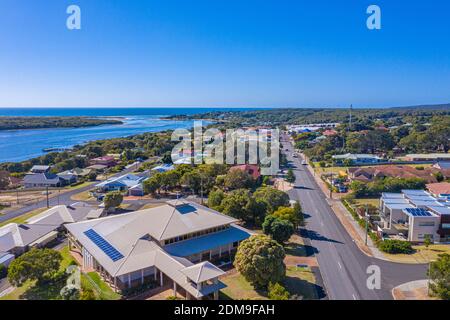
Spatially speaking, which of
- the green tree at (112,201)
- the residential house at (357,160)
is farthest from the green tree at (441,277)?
→ the residential house at (357,160)

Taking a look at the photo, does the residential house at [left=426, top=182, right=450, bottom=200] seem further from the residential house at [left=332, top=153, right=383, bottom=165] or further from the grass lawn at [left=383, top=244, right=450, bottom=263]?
the residential house at [left=332, top=153, right=383, bottom=165]

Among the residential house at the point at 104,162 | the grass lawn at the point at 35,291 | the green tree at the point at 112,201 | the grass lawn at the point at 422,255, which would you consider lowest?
the grass lawn at the point at 35,291

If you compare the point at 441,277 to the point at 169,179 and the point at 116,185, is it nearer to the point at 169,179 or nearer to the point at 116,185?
the point at 169,179

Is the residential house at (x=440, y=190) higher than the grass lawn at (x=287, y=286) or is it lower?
higher

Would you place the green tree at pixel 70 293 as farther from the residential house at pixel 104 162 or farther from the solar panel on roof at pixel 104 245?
the residential house at pixel 104 162

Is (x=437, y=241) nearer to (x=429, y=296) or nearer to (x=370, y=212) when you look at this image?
(x=370, y=212)

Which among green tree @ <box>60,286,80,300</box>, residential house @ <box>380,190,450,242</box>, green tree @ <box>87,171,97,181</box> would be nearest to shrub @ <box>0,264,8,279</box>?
green tree @ <box>60,286,80,300</box>

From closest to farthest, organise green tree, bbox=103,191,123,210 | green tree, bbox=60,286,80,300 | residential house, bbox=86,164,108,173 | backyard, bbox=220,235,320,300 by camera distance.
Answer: green tree, bbox=60,286,80,300 < backyard, bbox=220,235,320,300 < green tree, bbox=103,191,123,210 < residential house, bbox=86,164,108,173
